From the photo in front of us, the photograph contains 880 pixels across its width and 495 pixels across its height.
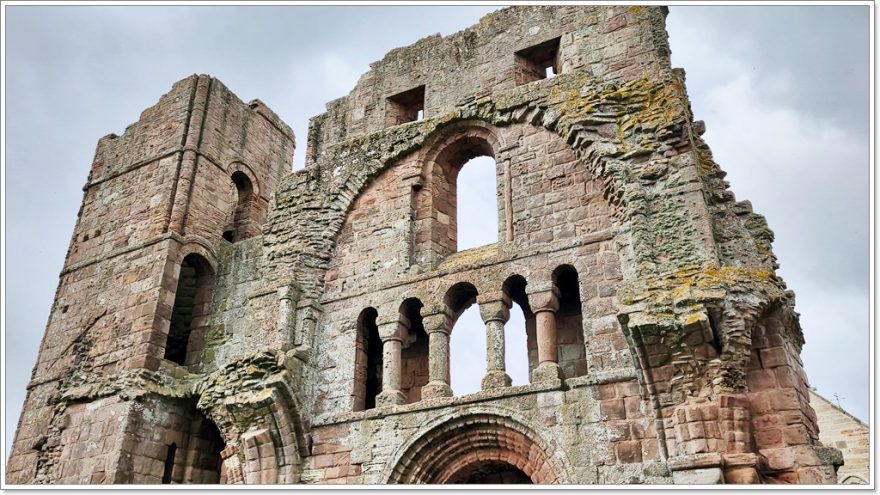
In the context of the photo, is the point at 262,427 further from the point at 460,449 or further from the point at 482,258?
the point at 482,258

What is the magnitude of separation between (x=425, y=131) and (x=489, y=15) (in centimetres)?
241

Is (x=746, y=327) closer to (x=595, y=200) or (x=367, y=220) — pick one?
(x=595, y=200)

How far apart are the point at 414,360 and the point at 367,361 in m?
0.68

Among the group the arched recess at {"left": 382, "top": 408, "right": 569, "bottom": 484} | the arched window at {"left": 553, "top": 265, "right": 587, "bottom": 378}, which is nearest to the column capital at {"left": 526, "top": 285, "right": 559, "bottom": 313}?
the arched window at {"left": 553, "top": 265, "right": 587, "bottom": 378}

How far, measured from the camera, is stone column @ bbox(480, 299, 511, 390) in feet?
30.5

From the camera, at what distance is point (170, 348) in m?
12.9

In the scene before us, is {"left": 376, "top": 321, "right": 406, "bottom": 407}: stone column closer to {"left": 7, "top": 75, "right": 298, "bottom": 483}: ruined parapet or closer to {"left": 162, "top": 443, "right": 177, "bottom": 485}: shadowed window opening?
{"left": 7, "top": 75, "right": 298, "bottom": 483}: ruined parapet

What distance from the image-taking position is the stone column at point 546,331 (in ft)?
29.5

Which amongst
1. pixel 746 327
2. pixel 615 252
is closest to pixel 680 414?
pixel 746 327

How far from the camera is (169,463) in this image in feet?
36.4

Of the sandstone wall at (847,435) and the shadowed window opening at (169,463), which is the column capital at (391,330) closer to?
the shadowed window opening at (169,463)

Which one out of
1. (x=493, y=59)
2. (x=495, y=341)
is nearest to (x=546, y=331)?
(x=495, y=341)

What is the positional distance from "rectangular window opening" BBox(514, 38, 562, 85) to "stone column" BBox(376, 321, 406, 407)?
161 inches

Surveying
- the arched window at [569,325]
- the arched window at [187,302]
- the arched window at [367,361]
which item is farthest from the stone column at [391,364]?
the arched window at [187,302]
